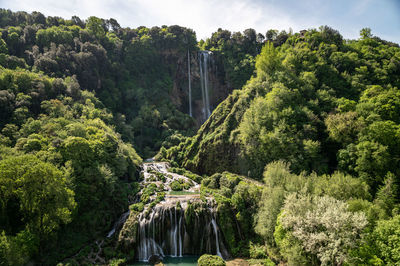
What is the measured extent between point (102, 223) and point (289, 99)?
4136 centimetres

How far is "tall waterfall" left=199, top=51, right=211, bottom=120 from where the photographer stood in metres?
92.3

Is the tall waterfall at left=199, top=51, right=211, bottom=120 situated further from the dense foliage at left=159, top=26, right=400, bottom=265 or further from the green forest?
the dense foliage at left=159, top=26, right=400, bottom=265

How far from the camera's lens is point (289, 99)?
1828 inches

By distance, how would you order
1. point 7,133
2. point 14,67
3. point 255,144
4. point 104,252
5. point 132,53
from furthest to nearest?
point 132,53
point 14,67
point 255,144
point 7,133
point 104,252

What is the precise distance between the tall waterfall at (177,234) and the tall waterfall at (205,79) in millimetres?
59985

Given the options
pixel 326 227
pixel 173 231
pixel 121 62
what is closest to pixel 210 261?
pixel 173 231

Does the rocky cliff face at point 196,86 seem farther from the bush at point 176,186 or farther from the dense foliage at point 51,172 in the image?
the bush at point 176,186

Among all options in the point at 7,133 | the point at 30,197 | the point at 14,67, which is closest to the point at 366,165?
the point at 30,197

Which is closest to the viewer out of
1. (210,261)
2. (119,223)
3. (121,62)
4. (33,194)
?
(33,194)

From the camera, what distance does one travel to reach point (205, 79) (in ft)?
313

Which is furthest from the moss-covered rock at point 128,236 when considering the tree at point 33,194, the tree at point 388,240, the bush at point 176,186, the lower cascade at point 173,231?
the tree at point 388,240

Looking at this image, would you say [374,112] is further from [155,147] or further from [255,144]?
[155,147]

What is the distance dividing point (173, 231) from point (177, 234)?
2.40ft

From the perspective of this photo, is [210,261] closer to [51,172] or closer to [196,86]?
[51,172]
